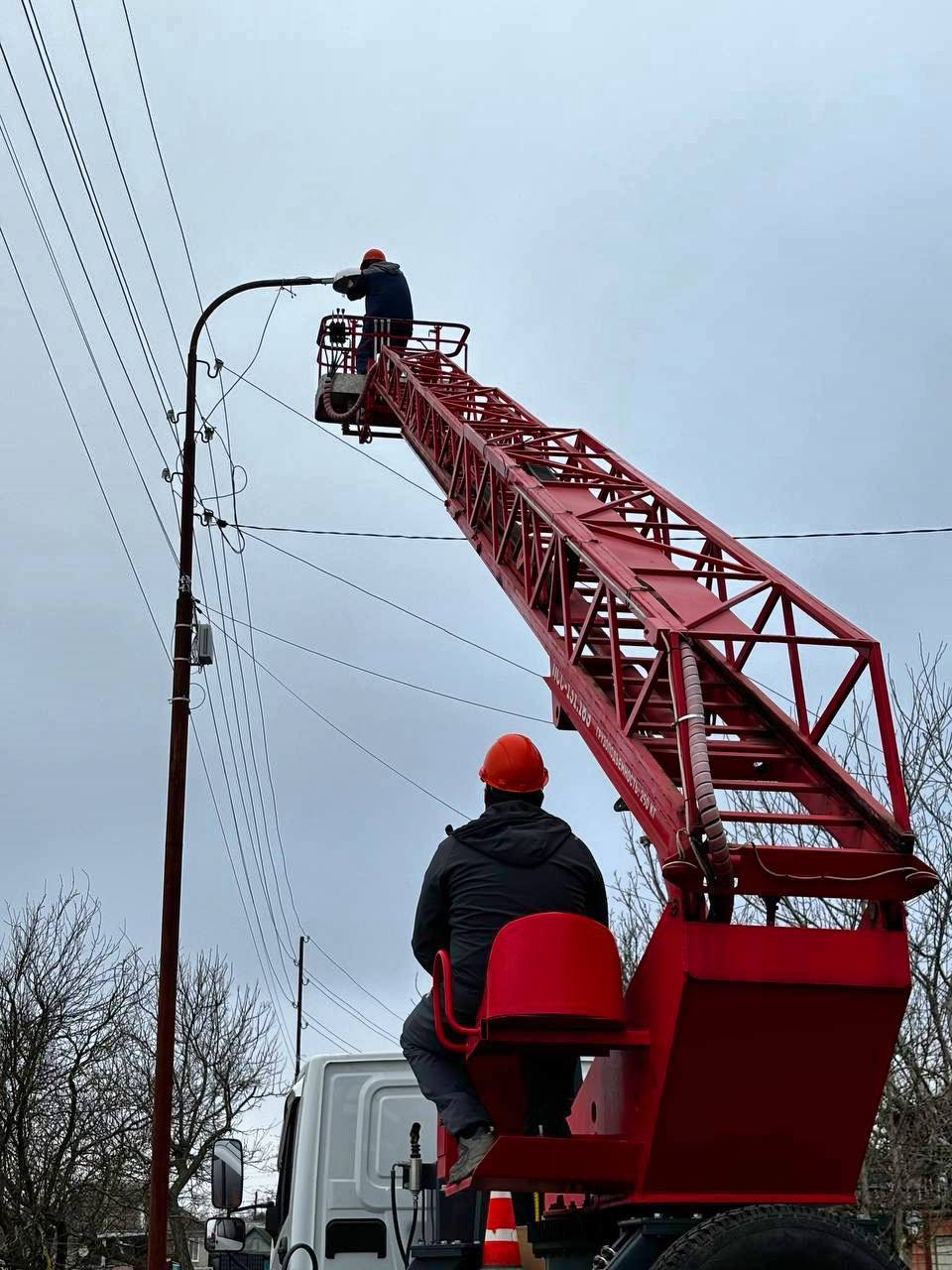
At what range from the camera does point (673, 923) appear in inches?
211

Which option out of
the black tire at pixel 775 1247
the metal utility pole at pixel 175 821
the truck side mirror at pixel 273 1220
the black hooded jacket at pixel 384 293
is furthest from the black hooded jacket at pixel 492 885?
the black hooded jacket at pixel 384 293

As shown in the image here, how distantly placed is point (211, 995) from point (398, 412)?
96.2ft

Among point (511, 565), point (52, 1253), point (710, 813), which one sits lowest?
point (52, 1253)

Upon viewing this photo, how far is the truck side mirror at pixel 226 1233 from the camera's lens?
7.71 m

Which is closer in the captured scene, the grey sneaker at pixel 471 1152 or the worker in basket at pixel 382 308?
the grey sneaker at pixel 471 1152

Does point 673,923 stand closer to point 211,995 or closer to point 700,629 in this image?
point 700,629

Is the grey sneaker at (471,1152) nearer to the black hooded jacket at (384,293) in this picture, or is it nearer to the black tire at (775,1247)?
the black tire at (775,1247)

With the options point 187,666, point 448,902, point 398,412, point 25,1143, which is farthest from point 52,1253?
point 448,902

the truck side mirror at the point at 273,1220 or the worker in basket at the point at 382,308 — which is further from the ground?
the worker in basket at the point at 382,308

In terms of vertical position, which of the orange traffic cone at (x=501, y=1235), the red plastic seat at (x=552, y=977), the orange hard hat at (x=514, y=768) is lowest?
the orange traffic cone at (x=501, y=1235)

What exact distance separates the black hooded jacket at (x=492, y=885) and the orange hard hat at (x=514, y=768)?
7.5 inches

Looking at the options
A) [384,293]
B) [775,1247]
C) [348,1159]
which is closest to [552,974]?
[775,1247]

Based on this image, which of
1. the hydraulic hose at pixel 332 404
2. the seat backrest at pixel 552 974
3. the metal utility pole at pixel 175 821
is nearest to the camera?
the seat backrest at pixel 552 974

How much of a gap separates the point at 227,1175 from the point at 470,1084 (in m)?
2.30
